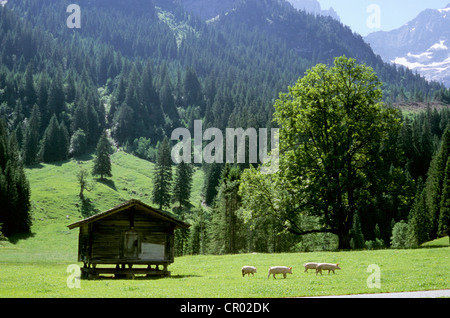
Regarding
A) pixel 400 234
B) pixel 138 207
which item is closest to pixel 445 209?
pixel 400 234

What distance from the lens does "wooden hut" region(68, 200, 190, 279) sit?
33562 millimetres

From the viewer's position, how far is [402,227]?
11069cm

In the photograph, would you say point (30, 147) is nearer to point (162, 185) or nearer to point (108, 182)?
point (108, 182)

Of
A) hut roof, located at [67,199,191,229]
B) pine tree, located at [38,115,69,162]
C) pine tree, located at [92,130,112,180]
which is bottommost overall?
hut roof, located at [67,199,191,229]

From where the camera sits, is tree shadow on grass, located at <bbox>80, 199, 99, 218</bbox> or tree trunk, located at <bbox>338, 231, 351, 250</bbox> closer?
tree trunk, located at <bbox>338, 231, 351, 250</bbox>

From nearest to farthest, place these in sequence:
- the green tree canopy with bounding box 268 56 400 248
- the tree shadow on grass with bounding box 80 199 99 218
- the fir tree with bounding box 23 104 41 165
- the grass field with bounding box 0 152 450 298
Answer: the grass field with bounding box 0 152 450 298 → the green tree canopy with bounding box 268 56 400 248 → the tree shadow on grass with bounding box 80 199 99 218 → the fir tree with bounding box 23 104 41 165

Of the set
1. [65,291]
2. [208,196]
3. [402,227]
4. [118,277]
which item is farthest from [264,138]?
[65,291]

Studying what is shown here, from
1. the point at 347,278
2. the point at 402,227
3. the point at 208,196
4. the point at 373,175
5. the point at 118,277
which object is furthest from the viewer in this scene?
the point at 208,196

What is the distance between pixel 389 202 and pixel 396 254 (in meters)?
103

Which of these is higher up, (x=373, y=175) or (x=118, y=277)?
(x=373, y=175)

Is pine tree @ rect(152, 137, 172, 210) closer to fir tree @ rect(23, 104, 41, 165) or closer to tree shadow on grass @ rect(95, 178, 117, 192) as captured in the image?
tree shadow on grass @ rect(95, 178, 117, 192)

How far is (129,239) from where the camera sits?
113ft

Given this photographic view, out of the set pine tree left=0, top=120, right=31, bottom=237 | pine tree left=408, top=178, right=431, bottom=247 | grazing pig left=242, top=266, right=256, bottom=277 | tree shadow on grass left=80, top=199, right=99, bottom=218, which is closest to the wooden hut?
grazing pig left=242, top=266, right=256, bottom=277
